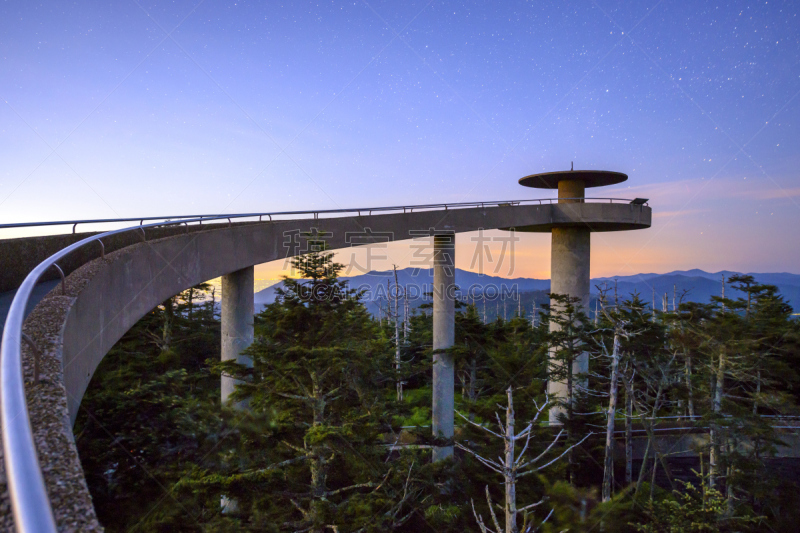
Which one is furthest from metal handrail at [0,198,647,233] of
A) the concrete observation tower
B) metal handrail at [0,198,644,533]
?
metal handrail at [0,198,644,533]

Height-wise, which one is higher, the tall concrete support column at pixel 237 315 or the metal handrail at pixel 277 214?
the metal handrail at pixel 277 214

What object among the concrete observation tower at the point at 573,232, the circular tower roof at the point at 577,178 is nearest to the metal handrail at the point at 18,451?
the concrete observation tower at the point at 573,232

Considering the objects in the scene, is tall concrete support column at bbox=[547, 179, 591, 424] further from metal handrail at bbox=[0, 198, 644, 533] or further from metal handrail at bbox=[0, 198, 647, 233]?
metal handrail at bbox=[0, 198, 644, 533]

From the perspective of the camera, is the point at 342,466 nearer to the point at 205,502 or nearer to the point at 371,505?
the point at 371,505

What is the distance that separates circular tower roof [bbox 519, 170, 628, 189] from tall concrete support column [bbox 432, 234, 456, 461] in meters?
6.96

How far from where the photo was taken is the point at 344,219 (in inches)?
522

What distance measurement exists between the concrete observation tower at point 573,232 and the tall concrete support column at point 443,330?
6412 millimetres

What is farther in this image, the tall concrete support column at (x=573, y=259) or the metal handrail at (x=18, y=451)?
the tall concrete support column at (x=573, y=259)

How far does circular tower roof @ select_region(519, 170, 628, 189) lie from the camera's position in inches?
754

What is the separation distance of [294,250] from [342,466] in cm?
690

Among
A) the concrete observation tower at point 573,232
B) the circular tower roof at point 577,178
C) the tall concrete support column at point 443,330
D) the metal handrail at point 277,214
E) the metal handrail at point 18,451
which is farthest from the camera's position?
the concrete observation tower at point 573,232

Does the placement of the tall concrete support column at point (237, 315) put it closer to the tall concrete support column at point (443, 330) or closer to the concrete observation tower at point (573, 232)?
the tall concrete support column at point (443, 330)

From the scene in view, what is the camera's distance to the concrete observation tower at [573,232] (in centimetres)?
1938

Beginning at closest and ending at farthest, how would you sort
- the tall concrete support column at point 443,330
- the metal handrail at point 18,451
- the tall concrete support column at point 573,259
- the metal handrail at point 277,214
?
the metal handrail at point 18,451, the metal handrail at point 277,214, the tall concrete support column at point 443,330, the tall concrete support column at point 573,259
